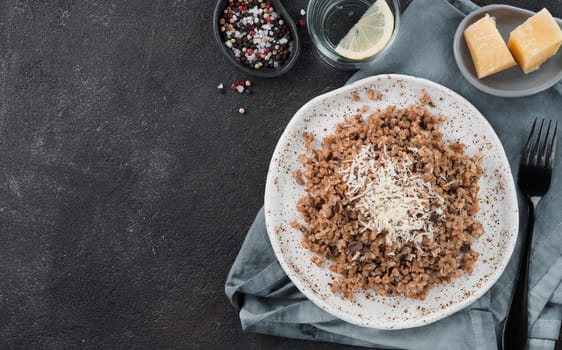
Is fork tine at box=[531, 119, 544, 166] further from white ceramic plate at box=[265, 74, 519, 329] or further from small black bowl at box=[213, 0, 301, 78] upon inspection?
small black bowl at box=[213, 0, 301, 78]

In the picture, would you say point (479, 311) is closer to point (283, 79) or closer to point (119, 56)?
point (283, 79)

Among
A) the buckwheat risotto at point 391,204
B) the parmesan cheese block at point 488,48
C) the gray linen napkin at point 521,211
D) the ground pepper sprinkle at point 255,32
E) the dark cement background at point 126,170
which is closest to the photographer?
the buckwheat risotto at point 391,204

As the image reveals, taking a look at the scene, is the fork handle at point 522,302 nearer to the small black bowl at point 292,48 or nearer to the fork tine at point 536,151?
the fork tine at point 536,151

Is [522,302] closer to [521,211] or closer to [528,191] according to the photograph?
[521,211]

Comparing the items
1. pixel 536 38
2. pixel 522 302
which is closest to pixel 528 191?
pixel 522 302

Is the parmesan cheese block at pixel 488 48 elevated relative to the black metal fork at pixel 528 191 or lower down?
elevated

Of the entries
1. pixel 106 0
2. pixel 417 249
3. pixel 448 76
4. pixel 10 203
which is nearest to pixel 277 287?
pixel 417 249

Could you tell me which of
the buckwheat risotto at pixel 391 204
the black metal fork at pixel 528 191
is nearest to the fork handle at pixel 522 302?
the black metal fork at pixel 528 191
